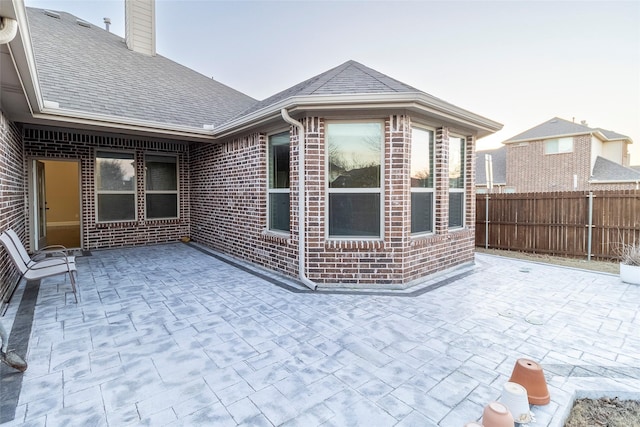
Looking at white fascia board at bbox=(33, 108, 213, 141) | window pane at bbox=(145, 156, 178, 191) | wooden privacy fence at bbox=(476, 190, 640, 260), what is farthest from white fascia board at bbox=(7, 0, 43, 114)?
wooden privacy fence at bbox=(476, 190, 640, 260)

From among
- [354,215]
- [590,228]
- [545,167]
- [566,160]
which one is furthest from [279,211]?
[566,160]

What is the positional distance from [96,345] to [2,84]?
3.19 metres

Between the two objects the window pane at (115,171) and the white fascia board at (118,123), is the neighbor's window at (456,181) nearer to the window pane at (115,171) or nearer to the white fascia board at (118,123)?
the white fascia board at (118,123)

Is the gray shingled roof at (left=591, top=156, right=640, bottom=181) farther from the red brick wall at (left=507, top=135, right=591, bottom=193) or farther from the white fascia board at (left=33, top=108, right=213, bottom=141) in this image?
the white fascia board at (left=33, top=108, right=213, bottom=141)

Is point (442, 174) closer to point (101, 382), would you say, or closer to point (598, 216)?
point (598, 216)

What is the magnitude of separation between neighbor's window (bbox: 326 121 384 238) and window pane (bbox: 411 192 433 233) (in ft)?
2.27

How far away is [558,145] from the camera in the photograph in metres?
17.8

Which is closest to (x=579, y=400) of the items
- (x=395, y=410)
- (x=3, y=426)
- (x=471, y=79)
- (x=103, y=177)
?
(x=395, y=410)

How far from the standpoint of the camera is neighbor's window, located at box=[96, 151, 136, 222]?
314 inches

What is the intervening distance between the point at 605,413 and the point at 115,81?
402 inches

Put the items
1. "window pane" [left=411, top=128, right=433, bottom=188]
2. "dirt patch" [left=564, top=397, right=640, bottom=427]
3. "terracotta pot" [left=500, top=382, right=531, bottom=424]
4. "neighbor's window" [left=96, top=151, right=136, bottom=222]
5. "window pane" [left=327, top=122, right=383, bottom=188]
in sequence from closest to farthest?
"terracotta pot" [left=500, top=382, right=531, bottom=424] < "dirt patch" [left=564, top=397, right=640, bottom=427] < "window pane" [left=327, top=122, right=383, bottom=188] < "window pane" [left=411, top=128, right=433, bottom=188] < "neighbor's window" [left=96, top=151, right=136, bottom=222]

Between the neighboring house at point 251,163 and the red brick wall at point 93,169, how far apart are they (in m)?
0.03

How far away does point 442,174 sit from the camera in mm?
5531

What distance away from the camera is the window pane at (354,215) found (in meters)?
4.94
